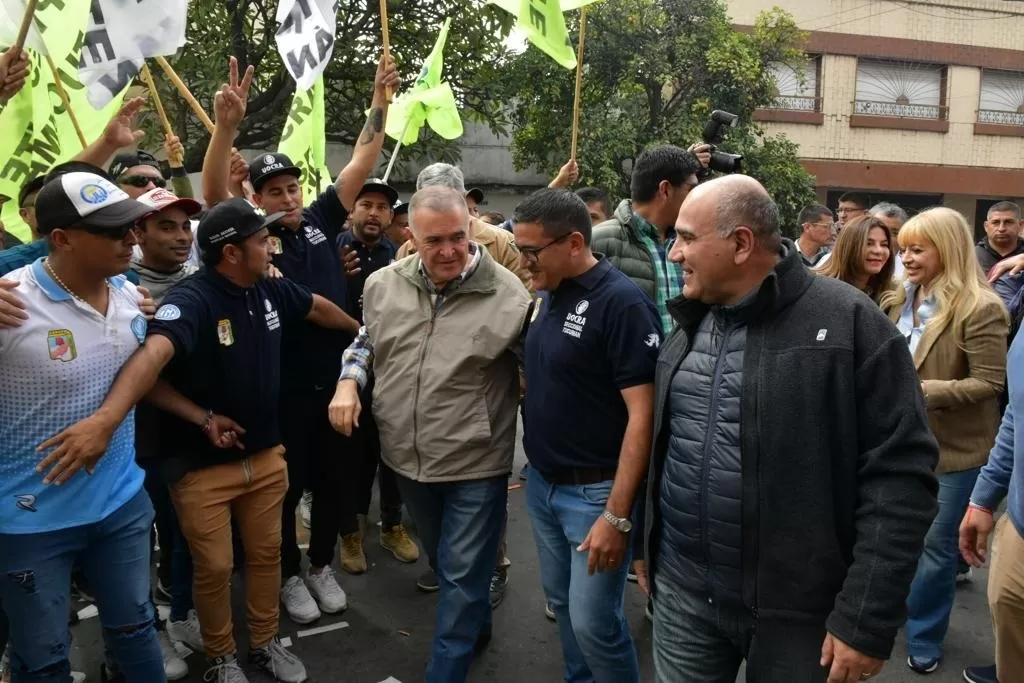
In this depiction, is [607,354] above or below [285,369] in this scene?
above

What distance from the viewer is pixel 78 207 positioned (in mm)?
2480

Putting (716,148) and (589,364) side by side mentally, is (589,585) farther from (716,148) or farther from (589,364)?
(716,148)

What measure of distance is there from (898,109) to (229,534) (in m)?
21.4

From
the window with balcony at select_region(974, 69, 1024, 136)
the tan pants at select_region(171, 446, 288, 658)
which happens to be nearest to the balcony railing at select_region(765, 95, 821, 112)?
the window with balcony at select_region(974, 69, 1024, 136)

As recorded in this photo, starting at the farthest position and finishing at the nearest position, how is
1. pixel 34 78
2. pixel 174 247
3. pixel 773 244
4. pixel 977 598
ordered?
pixel 977 598 < pixel 34 78 < pixel 174 247 < pixel 773 244

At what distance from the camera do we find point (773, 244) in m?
2.04

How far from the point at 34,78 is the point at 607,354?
3.45 metres

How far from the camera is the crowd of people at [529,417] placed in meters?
1.90

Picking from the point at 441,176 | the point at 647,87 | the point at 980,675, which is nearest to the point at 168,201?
the point at 441,176

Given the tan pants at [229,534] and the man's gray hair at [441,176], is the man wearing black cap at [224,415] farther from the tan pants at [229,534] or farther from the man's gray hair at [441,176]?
the man's gray hair at [441,176]

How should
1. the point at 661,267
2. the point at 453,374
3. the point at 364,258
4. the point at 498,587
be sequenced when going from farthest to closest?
the point at 364,258 < the point at 498,587 < the point at 661,267 < the point at 453,374

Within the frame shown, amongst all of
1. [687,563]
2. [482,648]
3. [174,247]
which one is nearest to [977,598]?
[482,648]

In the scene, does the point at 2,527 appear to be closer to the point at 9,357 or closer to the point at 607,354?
the point at 9,357

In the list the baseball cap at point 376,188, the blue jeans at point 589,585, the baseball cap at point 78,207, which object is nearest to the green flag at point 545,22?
the baseball cap at point 376,188
